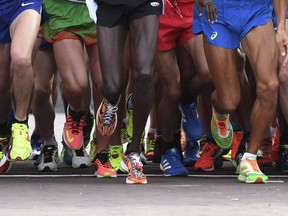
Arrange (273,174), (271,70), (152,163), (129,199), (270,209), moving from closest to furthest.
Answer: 1. (270,209)
2. (129,199)
3. (271,70)
4. (273,174)
5. (152,163)

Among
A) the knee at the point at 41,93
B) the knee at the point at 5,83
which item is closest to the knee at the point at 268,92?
the knee at the point at 5,83

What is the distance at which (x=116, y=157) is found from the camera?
10.6 metres

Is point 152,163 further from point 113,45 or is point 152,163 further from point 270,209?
point 270,209

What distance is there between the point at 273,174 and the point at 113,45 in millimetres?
2163

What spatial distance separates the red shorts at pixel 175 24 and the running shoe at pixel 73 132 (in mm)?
1223

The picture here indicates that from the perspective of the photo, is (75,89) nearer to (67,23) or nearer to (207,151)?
(67,23)

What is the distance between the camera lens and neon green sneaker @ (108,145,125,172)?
34.6 feet

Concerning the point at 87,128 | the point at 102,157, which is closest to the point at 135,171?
the point at 102,157

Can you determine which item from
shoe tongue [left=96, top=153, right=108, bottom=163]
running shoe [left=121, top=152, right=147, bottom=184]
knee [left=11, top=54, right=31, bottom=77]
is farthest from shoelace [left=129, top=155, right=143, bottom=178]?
knee [left=11, top=54, right=31, bottom=77]

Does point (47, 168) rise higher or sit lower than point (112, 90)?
lower

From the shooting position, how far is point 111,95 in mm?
9703

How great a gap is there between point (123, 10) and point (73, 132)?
202cm

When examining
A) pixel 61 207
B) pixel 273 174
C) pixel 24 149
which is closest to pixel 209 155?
pixel 273 174

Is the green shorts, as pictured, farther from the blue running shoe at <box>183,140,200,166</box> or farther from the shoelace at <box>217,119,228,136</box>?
the blue running shoe at <box>183,140,200,166</box>
